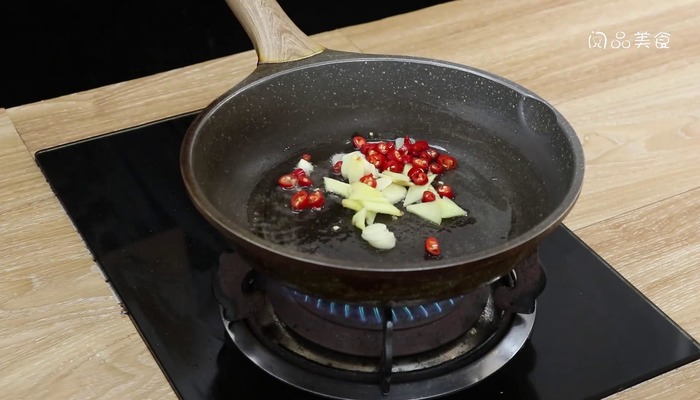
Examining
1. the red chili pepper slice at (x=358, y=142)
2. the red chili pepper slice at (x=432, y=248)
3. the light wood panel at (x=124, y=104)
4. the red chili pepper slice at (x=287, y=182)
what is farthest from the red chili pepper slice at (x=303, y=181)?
the light wood panel at (x=124, y=104)

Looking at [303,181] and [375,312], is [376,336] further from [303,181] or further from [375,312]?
[303,181]

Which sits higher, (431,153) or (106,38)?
(431,153)

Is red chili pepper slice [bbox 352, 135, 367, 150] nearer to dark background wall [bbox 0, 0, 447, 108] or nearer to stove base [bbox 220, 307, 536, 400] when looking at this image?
stove base [bbox 220, 307, 536, 400]

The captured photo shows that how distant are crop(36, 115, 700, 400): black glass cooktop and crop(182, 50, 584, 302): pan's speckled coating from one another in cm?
12

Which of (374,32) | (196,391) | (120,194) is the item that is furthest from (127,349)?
(374,32)

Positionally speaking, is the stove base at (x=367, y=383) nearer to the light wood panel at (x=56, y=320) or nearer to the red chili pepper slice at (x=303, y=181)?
the light wood panel at (x=56, y=320)

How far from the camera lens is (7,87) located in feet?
7.00

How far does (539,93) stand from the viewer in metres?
1.51

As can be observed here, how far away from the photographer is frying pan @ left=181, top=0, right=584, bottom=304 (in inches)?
41.0

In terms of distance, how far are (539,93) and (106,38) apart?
119cm

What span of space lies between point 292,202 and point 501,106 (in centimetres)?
32

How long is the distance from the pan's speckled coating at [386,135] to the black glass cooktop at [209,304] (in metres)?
0.12

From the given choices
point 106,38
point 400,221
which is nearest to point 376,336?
point 400,221

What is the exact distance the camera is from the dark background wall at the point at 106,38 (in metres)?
2.06
